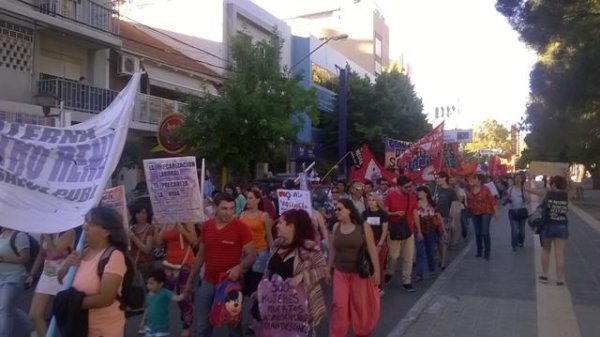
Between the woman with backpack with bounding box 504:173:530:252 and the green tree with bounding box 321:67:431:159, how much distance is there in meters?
19.2

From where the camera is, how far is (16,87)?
18562mm

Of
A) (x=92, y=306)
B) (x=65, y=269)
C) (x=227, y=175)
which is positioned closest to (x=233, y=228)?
(x=65, y=269)

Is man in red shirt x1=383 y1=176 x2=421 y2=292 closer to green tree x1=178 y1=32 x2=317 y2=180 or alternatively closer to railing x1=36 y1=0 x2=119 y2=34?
green tree x1=178 y1=32 x2=317 y2=180

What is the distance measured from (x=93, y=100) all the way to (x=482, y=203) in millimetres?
12893

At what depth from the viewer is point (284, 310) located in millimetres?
5312

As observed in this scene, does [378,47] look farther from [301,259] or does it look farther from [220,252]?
[301,259]

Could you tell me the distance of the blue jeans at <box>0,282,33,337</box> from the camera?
5.61 metres

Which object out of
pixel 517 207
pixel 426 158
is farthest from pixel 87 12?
pixel 517 207

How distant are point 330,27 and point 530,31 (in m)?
40.4

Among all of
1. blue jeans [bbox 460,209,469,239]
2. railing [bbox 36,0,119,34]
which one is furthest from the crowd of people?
railing [bbox 36,0,119,34]

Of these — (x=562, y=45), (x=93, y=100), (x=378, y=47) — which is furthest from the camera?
(x=378, y=47)

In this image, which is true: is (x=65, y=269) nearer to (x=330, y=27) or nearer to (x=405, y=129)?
(x=405, y=129)

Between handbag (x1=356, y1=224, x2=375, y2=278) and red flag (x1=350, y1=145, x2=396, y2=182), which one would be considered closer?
handbag (x1=356, y1=224, x2=375, y2=278)

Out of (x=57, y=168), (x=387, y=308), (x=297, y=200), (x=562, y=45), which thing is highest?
(x=562, y=45)
